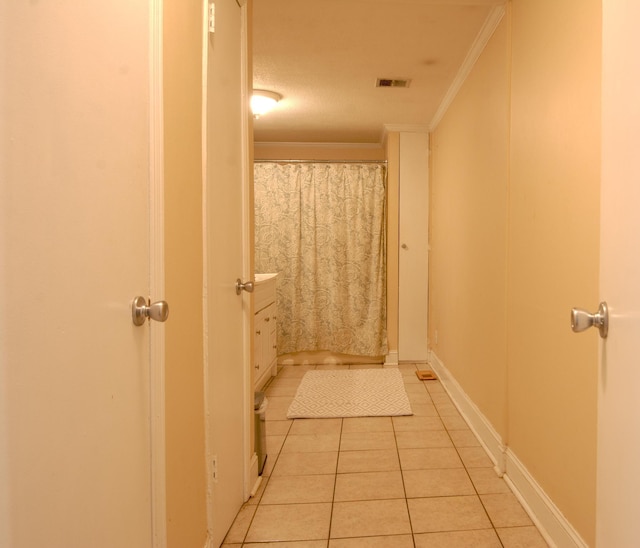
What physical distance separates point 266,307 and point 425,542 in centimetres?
229

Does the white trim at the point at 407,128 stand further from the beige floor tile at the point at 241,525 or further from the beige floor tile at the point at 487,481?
the beige floor tile at the point at 241,525

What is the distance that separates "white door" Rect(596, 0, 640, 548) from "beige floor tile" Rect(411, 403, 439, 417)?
213 centimetres

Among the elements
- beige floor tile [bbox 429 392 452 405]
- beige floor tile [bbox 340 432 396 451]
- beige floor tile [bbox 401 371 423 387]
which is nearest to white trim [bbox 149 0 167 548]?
beige floor tile [bbox 340 432 396 451]

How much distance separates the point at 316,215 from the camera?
4332 mm

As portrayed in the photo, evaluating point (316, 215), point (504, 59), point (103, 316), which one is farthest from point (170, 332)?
point (316, 215)

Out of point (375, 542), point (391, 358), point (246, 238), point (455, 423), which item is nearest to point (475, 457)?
point (455, 423)

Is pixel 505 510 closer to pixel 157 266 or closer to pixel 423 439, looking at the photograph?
pixel 423 439

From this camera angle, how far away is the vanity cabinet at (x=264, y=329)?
10.8 feet

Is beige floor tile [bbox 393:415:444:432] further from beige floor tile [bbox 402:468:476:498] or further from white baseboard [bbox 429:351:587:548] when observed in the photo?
beige floor tile [bbox 402:468:476:498]

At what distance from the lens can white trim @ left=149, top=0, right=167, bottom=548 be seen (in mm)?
1031

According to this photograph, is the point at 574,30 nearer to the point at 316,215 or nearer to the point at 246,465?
the point at 246,465

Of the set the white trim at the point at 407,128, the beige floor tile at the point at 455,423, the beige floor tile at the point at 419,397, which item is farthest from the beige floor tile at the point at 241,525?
the white trim at the point at 407,128

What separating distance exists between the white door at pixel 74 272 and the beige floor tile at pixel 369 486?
117 cm

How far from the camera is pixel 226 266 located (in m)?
1.66
